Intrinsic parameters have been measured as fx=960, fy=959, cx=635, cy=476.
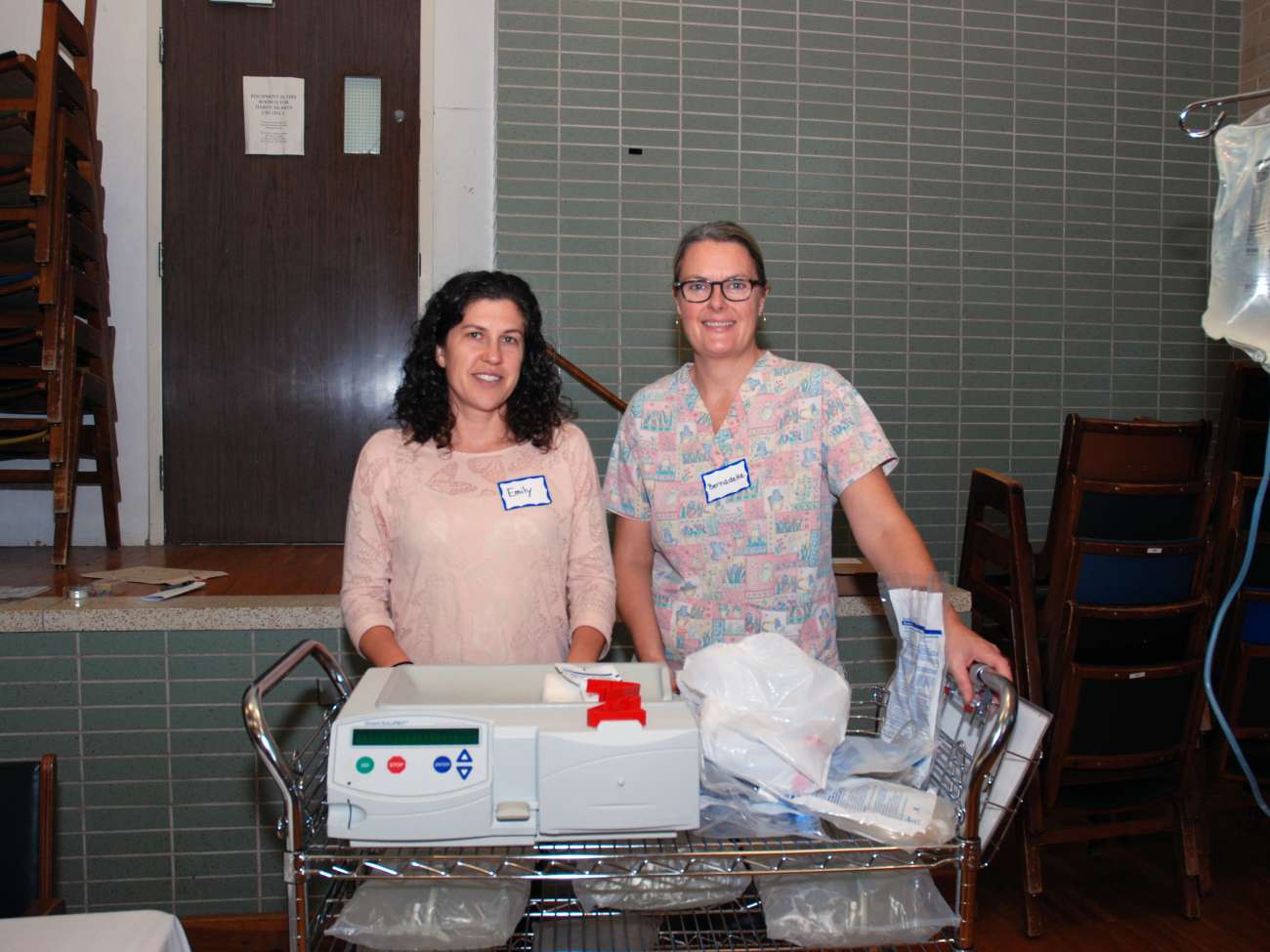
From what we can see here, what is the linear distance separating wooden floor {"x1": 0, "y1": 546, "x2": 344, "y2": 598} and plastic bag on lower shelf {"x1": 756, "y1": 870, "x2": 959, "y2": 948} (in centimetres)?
196

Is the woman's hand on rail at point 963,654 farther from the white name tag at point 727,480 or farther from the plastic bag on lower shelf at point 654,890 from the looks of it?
the white name tag at point 727,480

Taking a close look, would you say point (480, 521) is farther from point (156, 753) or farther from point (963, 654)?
point (156, 753)

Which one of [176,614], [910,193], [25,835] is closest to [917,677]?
[25,835]

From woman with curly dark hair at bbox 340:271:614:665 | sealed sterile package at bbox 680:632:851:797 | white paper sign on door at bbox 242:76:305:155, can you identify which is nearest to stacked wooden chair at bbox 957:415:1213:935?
woman with curly dark hair at bbox 340:271:614:665

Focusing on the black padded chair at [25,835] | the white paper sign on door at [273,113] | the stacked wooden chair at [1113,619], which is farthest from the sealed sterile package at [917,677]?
the white paper sign on door at [273,113]

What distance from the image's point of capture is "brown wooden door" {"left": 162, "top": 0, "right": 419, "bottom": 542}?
3617 millimetres

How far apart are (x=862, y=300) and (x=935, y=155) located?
68cm

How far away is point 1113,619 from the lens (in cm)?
224

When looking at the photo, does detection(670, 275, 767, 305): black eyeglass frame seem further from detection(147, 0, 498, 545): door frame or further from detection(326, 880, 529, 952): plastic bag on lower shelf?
detection(147, 0, 498, 545): door frame

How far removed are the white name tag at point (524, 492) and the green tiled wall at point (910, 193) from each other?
2.25 metres

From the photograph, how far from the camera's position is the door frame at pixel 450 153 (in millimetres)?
3680

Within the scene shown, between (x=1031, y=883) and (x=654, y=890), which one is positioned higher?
(x=654, y=890)

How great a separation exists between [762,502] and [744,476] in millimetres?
50

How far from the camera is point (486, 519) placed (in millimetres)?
1535
